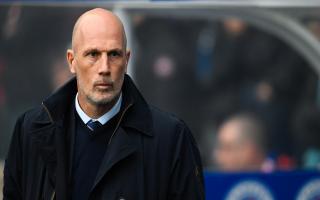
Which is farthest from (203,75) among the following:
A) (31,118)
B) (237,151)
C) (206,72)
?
(31,118)

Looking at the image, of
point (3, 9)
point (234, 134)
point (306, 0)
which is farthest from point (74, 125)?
point (3, 9)

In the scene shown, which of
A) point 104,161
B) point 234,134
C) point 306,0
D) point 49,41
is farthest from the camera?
point 49,41

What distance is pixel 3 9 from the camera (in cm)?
986

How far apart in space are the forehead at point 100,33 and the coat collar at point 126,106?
0.70ft

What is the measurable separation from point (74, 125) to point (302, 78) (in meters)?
8.31

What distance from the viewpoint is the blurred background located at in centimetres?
1014

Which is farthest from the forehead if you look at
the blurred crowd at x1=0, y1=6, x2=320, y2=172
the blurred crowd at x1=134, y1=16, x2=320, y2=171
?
the blurred crowd at x1=134, y1=16, x2=320, y2=171

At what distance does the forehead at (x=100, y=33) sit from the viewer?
3.52 m

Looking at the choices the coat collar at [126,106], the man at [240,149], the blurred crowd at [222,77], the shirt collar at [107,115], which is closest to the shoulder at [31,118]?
the coat collar at [126,106]

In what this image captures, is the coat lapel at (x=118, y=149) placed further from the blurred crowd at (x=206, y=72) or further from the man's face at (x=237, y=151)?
the blurred crowd at (x=206, y=72)

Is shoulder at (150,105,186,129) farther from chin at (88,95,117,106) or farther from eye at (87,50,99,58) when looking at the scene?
eye at (87,50,99,58)

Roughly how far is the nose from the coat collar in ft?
0.58

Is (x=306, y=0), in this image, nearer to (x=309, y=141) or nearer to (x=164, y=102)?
(x=309, y=141)

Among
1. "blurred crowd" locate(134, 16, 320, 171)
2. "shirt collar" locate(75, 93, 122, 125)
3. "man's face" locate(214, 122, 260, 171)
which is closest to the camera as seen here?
"shirt collar" locate(75, 93, 122, 125)
